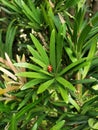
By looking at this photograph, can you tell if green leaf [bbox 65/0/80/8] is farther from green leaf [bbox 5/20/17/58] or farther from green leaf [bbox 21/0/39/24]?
green leaf [bbox 5/20/17/58]

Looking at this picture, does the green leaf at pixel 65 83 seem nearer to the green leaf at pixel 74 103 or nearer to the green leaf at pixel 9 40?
A: the green leaf at pixel 74 103

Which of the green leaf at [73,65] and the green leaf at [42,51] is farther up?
the green leaf at [42,51]

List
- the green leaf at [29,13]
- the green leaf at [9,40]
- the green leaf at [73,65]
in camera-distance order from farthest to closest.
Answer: the green leaf at [9,40], the green leaf at [29,13], the green leaf at [73,65]

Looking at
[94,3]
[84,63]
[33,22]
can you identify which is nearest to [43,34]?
[33,22]

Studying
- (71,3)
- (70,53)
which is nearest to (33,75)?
(70,53)

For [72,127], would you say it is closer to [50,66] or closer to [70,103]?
[70,103]

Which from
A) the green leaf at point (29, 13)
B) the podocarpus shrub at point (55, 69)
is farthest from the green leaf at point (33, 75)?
the green leaf at point (29, 13)

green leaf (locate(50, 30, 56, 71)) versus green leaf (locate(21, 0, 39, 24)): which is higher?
green leaf (locate(21, 0, 39, 24))

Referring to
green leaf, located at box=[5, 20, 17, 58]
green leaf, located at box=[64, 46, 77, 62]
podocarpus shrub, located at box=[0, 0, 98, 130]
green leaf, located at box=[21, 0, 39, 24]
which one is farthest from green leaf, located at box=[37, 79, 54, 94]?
green leaf, located at box=[5, 20, 17, 58]

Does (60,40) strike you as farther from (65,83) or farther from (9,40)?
(9,40)
